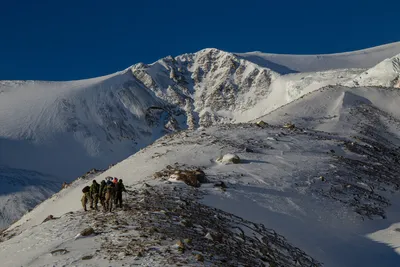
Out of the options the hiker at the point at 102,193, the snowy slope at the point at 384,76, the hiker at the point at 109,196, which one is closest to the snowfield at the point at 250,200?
the hiker at the point at 109,196

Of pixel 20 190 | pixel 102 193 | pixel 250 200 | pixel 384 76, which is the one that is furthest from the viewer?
pixel 384 76

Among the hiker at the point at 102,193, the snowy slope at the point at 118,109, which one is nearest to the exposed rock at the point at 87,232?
the hiker at the point at 102,193

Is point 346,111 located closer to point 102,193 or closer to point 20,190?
point 102,193

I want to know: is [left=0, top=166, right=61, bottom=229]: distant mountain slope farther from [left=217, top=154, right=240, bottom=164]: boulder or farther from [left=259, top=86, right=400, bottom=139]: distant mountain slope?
[left=217, top=154, right=240, bottom=164]: boulder

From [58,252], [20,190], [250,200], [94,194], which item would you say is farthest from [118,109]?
[58,252]

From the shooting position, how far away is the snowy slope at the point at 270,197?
17172 mm

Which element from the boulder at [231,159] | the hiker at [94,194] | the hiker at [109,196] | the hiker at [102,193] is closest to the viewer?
the hiker at [109,196]

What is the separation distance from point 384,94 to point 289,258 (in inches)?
2416

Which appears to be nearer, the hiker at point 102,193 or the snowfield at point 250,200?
the snowfield at point 250,200

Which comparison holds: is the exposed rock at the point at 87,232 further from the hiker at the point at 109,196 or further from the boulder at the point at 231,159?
the boulder at the point at 231,159

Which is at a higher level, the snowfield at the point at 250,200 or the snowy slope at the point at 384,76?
the snowy slope at the point at 384,76

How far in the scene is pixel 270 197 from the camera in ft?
94.3

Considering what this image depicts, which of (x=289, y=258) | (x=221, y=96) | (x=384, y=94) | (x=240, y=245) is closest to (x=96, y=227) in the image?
(x=240, y=245)

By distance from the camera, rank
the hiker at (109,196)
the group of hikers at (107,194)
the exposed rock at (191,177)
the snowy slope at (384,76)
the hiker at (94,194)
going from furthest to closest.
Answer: the snowy slope at (384,76) < the exposed rock at (191,177) < the hiker at (94,194) < the group of hikers at (107,194) < the hiker at (109,196)
